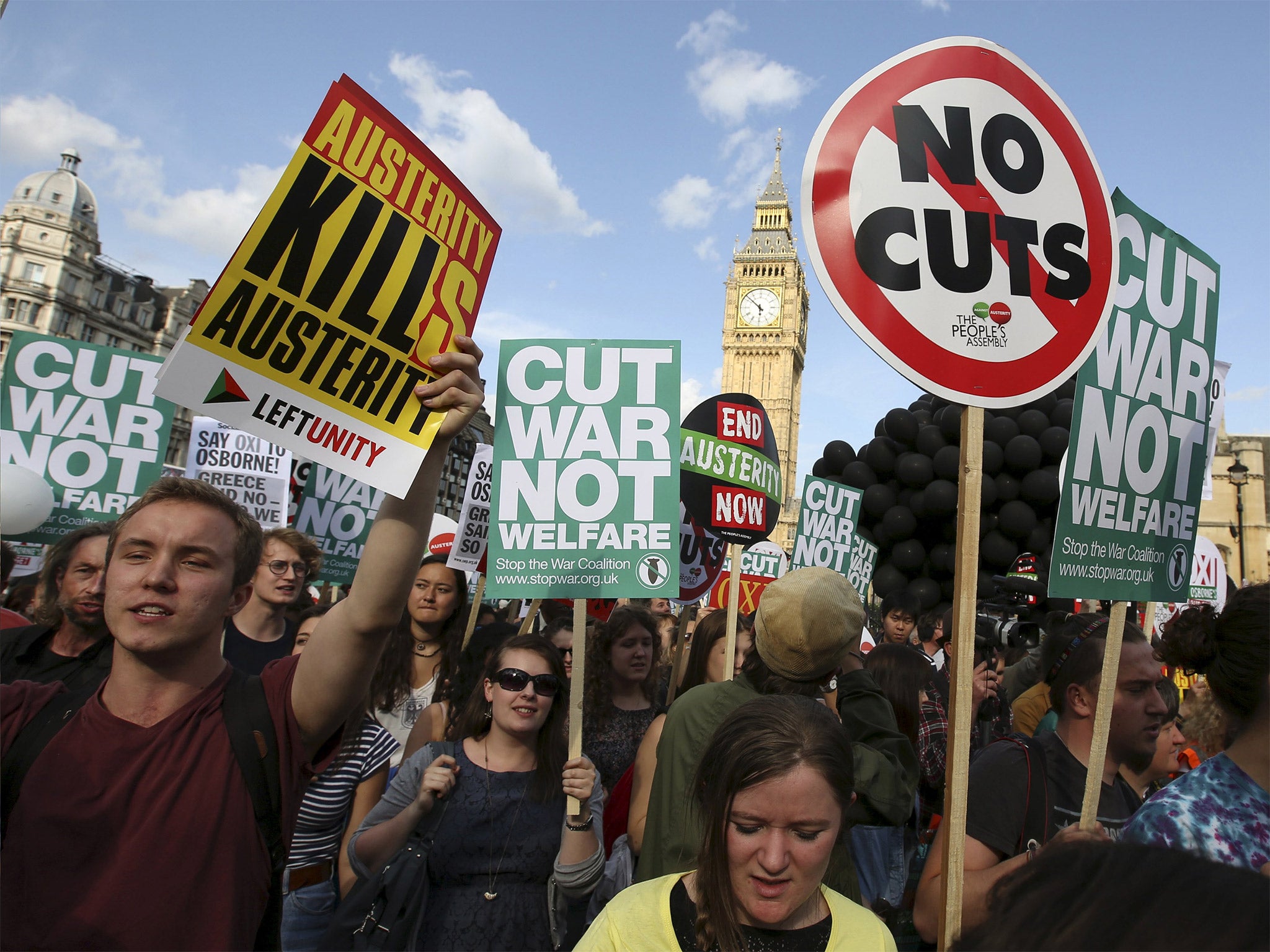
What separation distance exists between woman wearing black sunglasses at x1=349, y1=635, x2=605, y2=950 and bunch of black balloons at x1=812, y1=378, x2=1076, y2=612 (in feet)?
19.9

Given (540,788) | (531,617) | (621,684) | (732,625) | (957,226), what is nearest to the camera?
(957,226)

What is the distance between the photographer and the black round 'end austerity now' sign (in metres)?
5.32

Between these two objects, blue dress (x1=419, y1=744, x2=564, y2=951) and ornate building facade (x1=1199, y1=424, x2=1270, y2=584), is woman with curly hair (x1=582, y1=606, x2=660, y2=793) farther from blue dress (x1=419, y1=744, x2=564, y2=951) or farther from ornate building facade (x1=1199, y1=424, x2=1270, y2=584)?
ornate building facade (x1=1199, y1=424, x2=1270, y2=584)

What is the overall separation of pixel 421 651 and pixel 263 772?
2488 millimetres

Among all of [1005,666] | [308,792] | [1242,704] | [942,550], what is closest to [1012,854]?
[1242,704]

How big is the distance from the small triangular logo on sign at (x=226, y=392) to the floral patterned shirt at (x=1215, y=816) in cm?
191

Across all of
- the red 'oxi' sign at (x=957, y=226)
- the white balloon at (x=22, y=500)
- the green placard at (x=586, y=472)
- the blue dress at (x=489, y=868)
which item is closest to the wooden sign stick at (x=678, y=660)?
the green placard at (x=586, y=472)

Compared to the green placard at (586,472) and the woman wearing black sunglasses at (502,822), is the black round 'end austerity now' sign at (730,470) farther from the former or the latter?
the woman wearing black sunglasses at (502,822)

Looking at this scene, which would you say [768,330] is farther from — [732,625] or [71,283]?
[732,625]

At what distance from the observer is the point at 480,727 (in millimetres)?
2615

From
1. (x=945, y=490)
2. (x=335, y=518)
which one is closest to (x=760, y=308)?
(x=945, y=490)

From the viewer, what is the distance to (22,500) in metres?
4.73

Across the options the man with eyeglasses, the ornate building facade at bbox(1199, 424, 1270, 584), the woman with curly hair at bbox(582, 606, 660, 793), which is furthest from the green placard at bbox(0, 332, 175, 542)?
the ornate building facade at bbox(1199, 424, 1270, 584)

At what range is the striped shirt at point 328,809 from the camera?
2521 millimetres
